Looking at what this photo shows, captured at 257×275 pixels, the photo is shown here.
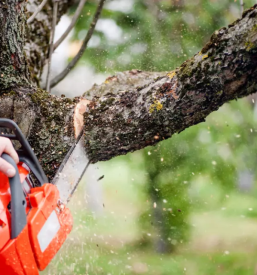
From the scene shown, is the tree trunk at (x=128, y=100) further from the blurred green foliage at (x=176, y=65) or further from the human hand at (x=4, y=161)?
the blurred green foliage at (x=176, y=65)

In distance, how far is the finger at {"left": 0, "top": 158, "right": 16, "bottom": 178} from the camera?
93 cm

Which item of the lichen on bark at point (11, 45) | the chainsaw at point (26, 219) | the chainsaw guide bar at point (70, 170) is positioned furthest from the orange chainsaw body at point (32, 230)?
the lichen on bark at point (11, 45)

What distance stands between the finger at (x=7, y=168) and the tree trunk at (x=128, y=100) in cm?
52

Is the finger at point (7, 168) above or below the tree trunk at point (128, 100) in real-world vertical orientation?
below

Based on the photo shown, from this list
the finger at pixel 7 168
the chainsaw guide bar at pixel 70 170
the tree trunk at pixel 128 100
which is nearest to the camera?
the finger at pixel 7 168

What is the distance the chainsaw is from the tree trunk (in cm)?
34

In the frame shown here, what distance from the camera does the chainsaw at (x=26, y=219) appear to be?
0.96 m

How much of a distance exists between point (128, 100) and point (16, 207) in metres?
0.65

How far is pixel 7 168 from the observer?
0.94 m

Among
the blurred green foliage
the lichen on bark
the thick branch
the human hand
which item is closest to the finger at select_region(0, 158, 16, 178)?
the human hand

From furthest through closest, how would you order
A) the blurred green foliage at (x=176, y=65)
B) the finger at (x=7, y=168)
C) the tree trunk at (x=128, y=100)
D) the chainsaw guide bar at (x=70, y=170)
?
the blurred green foliage at (x=176, y=65)
the chainsaw guide bar at (x=70, y=170)
the tree trunk at (x=128, y=100)
the finger at (x=7, y=168)

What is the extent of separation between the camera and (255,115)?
3955mm

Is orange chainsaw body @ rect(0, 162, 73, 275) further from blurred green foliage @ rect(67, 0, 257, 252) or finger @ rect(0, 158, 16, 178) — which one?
blurred green foliage @ rect(67, 0, 257, 252)

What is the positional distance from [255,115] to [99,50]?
6.93 ft
